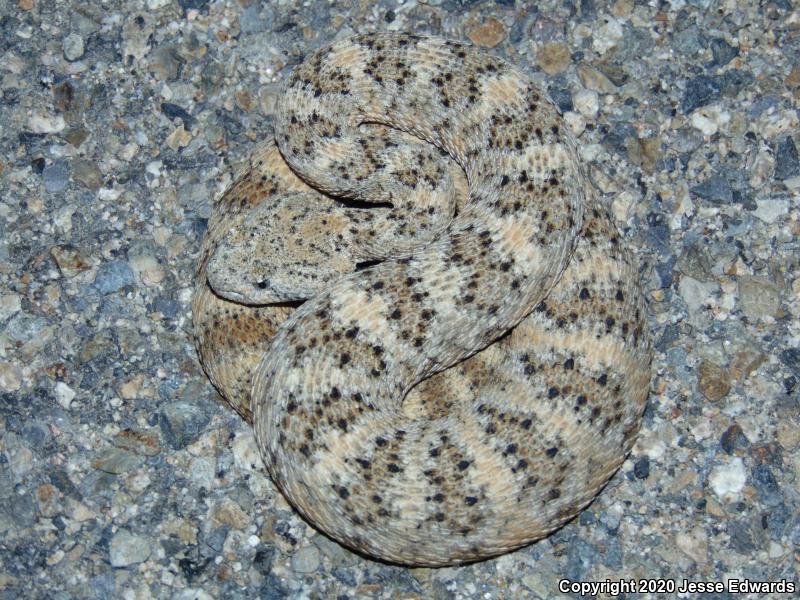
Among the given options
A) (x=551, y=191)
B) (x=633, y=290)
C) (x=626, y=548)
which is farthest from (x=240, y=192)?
(x=626, y=548)

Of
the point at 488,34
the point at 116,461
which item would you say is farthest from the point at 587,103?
the point at 116,461

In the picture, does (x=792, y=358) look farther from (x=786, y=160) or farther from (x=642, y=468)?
(x=786, y=160)

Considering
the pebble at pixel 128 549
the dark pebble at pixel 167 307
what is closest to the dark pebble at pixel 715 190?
the dark pebble at pixel 167 307

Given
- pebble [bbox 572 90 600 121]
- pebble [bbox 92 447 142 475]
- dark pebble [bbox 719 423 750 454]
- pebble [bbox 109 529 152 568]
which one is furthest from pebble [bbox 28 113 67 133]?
dark pebble [bbox 719 423 750 454]

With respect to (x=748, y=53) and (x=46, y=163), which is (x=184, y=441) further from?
(x=748, y=53)

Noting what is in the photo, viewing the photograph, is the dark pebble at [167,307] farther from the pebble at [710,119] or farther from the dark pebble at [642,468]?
the pebble at [710,119]

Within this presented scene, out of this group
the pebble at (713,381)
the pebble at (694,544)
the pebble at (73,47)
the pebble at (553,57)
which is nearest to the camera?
the pebble at (694,544)
